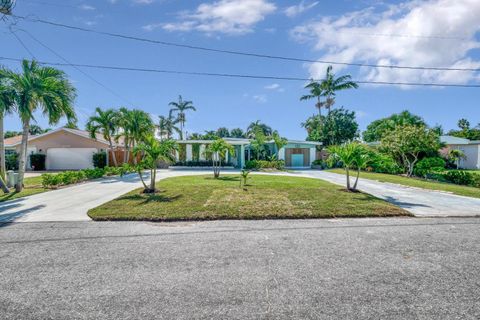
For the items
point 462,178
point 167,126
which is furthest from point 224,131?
point 462,178

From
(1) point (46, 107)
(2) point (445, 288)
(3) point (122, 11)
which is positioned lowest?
(2) point (445, 288)

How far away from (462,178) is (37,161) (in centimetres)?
3599

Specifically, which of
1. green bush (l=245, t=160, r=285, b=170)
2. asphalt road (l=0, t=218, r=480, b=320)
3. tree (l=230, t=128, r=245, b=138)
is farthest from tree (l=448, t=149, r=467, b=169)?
tree (l=230, t=128, r=245, b=138)

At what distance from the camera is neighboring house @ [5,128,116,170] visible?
1054 inches

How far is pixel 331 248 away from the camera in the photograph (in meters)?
5.05

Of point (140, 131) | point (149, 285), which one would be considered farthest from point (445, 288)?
point (140, 131)

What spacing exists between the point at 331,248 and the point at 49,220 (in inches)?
295

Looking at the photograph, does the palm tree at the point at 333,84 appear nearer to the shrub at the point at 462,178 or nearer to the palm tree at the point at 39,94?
the shrub at the point at 462,178

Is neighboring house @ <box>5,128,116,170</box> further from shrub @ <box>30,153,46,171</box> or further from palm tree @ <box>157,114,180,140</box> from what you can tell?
palm tree @ <box>157,114,180,140</box>

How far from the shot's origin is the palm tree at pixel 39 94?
11297 millimetres

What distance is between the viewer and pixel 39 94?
11.6 meters

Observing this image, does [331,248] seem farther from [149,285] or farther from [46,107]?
[46,107]

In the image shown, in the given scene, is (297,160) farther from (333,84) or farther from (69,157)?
(69,157)

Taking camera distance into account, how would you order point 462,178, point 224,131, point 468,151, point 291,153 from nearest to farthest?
point 462,178, point 291,153, point 468,151, point 224,131
